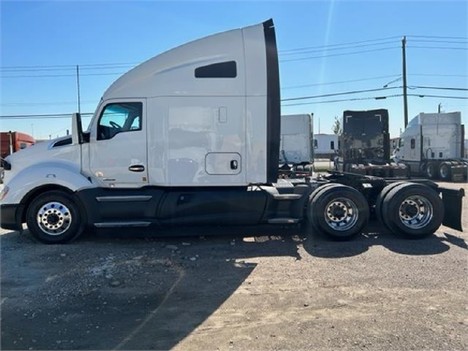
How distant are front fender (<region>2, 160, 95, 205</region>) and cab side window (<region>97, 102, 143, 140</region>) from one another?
848mm

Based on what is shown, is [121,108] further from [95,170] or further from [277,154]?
[277,154]

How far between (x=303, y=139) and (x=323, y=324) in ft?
71.0

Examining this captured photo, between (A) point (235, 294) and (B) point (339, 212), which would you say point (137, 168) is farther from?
(B) point (339, 212)

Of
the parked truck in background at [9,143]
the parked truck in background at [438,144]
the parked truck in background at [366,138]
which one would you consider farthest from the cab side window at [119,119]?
the parked truck in background at [438,144]

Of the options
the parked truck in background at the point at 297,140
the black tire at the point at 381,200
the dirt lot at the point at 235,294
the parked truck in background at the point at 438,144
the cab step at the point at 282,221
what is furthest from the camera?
the parked truck in background at the point at 297,140

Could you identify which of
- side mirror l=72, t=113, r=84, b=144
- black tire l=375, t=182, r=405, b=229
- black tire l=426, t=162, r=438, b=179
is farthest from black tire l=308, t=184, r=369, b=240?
black tire l=426, t=162, r=438, b=179

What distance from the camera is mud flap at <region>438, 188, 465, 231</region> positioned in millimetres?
8124

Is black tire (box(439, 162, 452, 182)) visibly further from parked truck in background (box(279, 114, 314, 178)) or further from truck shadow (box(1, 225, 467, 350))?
truck shadow (box(1, 225, 467, 350))

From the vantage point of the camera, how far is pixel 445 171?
24.3 meters

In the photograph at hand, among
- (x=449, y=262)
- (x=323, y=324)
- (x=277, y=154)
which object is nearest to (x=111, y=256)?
(x=277, y=154)

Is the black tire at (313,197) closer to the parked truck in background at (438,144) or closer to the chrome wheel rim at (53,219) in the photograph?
the chrome wheel rim at (53,219)

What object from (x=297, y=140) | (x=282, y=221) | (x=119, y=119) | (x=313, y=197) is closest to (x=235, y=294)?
(x=282, y=221)

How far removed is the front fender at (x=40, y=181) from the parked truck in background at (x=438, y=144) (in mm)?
21747

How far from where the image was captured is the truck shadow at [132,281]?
4004 mm
